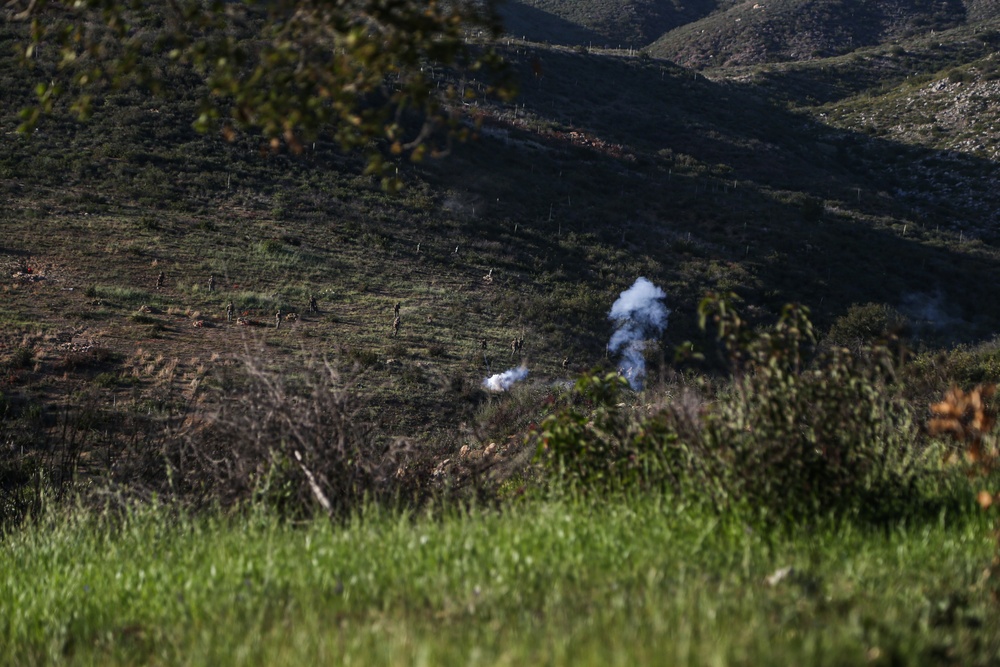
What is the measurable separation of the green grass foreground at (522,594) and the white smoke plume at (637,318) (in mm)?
17604

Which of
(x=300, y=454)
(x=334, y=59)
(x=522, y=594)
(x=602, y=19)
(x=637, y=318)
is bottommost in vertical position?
(x=637, y=318)

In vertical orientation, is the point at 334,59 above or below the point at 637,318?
above

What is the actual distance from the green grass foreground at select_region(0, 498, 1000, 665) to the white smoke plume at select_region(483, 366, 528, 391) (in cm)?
1300

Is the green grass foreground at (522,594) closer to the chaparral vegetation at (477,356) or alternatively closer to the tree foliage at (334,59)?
the chaparral vegetation at (477,356)

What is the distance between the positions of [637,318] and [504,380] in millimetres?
8595

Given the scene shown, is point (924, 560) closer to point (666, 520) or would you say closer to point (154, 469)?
point (666, 520)

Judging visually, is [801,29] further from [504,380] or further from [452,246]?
[504,380]

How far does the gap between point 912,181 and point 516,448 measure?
4335cm

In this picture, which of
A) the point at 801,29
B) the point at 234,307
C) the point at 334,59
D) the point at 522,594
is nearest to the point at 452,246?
the point at 234,307

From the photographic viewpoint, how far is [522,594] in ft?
8.93

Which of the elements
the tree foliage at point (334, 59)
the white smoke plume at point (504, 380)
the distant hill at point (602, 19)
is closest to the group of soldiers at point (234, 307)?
the white smoke plume at point (504, 380)

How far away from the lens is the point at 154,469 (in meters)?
6.91

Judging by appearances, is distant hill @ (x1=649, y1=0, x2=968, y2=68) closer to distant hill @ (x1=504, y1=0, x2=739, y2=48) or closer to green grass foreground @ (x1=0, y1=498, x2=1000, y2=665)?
distant hill @ (x1=504, y1=0, x2=739, y2=48)

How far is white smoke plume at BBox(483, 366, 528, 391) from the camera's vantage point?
17.0m
